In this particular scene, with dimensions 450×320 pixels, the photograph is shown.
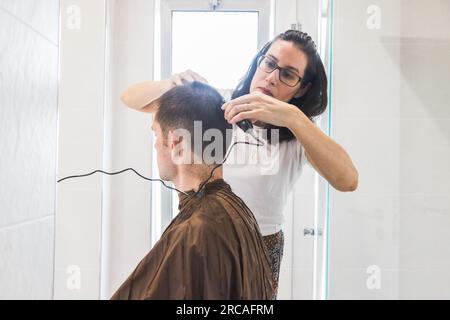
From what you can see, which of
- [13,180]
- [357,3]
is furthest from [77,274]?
[357,3]

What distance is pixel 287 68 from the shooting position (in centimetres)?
105

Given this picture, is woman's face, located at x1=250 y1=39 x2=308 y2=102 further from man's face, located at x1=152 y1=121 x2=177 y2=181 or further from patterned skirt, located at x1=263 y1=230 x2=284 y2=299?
patterned skirt, located at x1=263 y1=230 x2=284 y2=299

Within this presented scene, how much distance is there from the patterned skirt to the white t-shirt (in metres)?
0.02

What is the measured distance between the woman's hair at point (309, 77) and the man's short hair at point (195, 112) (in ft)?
0.42

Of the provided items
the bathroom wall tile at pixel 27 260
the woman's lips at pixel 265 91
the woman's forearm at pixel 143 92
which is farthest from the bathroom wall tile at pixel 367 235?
the bathroom wall tile at pixel 27 260

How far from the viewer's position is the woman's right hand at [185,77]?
100 cm

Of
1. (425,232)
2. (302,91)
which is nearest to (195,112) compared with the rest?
(302,91)

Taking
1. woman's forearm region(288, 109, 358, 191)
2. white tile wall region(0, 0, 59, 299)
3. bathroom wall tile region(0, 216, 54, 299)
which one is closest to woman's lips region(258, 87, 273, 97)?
woman's forearm region(288, 109, 358, 191)

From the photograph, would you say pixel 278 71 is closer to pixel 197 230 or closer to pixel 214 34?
pixel 214 34

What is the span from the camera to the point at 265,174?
1.05m

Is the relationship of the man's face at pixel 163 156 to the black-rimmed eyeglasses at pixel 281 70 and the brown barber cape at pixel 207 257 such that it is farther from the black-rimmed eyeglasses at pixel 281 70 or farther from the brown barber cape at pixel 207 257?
the black-rimmed eyeglasses at pixel 281 70

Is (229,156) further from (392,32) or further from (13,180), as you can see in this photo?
(392,32)

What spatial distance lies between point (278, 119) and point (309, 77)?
19 cm
